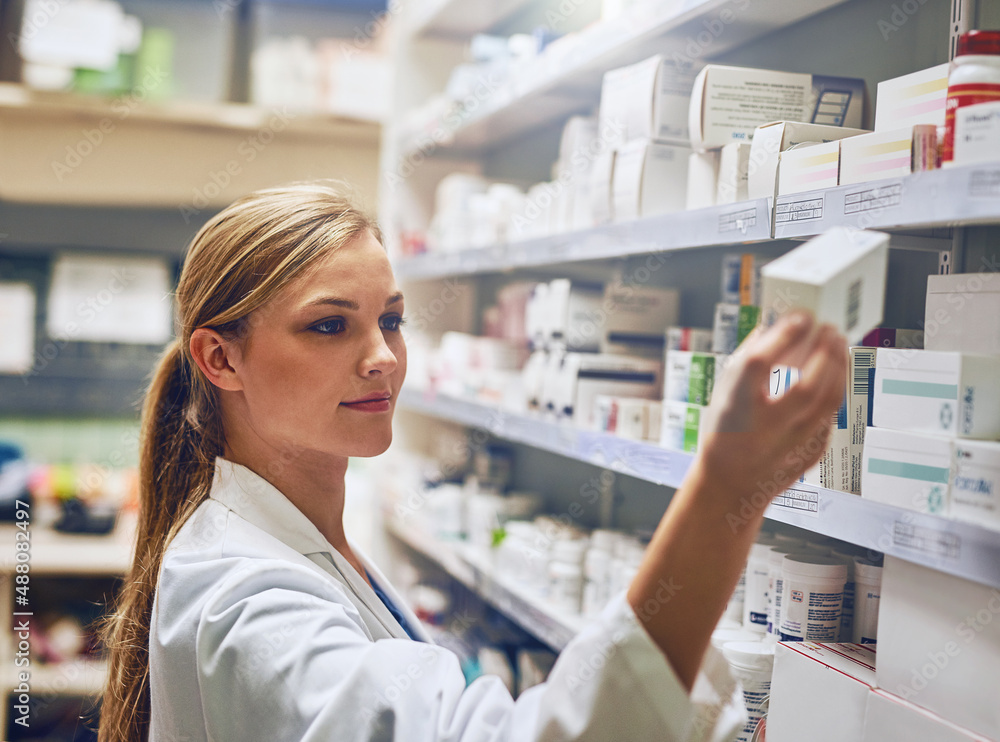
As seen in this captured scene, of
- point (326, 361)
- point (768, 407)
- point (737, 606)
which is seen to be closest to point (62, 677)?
point (326, 361)

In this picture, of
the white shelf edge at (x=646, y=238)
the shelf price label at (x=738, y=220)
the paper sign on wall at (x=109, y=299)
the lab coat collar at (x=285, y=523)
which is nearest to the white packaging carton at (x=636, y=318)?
the white shelf edge at (x=646, y=238)

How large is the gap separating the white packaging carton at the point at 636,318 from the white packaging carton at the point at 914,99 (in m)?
0.77

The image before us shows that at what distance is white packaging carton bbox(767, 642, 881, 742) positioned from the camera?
3.51ft

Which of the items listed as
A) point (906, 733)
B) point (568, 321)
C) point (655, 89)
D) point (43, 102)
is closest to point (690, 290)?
point (568, 321)

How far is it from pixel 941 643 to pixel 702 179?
0.79 metres

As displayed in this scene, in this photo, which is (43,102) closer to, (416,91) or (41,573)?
(416,91)

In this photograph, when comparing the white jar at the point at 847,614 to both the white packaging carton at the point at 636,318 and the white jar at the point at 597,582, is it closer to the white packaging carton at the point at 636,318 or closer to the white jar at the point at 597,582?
the white jar at the point at 597,582

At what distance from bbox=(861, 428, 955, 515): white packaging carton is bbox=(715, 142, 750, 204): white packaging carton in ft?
1.47

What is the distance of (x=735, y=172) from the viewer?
1.32 m

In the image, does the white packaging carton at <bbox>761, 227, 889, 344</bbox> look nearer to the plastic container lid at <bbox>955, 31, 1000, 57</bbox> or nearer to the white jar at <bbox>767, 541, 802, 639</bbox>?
the plastic container lid at <bbox>955, 31, 1000, 57</bbox>

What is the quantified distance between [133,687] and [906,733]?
1149 millimetres

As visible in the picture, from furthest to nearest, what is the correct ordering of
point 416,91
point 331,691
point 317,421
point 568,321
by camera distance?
point 416,91 < point 568,321 < point 317,421 < point 331,691

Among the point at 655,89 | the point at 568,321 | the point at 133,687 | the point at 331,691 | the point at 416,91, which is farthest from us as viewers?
the point at 416,91

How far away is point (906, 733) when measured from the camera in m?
0.99
